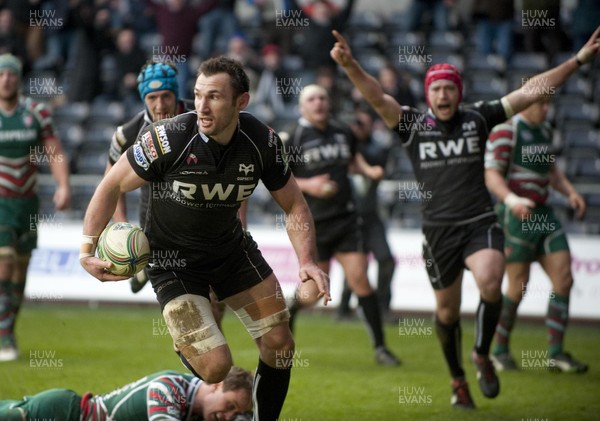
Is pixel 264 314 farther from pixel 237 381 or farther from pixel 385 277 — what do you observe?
pixel 385 277

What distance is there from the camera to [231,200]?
6246 mm

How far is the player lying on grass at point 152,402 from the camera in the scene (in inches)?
240

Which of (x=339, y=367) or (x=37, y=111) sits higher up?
(x=37, y=111)

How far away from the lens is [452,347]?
8.12 meters

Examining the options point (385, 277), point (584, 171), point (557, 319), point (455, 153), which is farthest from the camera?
point (584, 171)

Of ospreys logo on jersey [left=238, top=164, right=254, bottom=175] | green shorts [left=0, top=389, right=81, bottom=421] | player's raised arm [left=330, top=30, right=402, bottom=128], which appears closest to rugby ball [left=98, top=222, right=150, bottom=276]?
ospreys logo on jersey [left=238, top=164, right=254, bottom=175]

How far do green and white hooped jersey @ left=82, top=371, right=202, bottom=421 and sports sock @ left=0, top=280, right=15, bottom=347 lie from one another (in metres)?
4.21

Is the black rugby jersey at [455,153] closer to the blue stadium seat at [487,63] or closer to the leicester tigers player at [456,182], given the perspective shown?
the leicester tigers player at [456,182]

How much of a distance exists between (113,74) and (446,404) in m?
14.0

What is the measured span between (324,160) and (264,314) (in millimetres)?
4856

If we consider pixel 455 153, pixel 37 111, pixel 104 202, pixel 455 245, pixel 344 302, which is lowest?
pixel 344 302

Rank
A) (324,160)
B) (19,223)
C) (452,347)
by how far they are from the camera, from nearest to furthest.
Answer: (452,347), (19,223), (324,160)

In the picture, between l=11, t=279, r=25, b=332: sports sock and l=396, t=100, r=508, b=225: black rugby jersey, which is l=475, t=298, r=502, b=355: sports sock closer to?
l=396, t=100, r=508, b=225: black rugby jersey

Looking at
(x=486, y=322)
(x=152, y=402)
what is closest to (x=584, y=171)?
(x=486, y=322)
